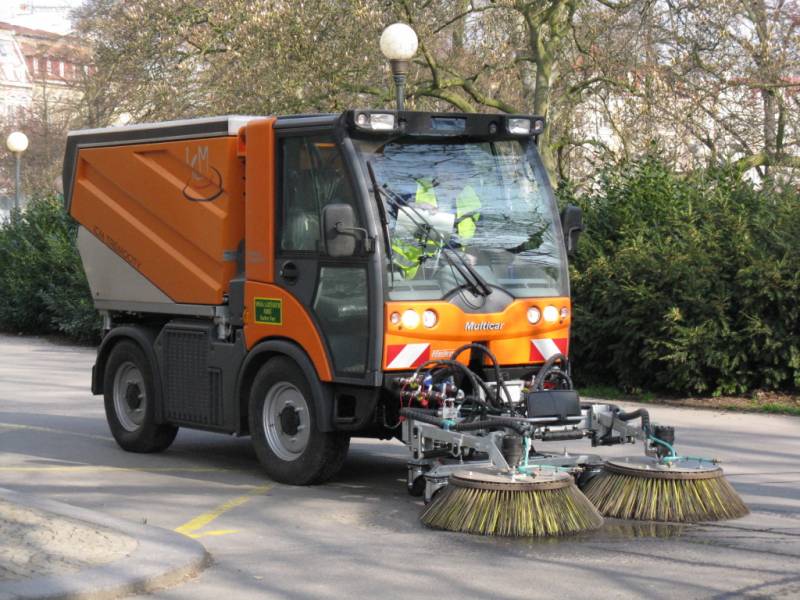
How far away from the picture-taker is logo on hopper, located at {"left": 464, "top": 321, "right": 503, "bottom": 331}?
9047 mm

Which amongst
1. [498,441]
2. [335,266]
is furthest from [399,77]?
[498,441]

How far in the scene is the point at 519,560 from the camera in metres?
6.95

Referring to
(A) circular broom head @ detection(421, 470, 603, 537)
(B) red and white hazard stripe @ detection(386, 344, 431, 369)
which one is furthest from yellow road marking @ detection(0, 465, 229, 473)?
(A) circular broom head @ detection(421, 470, 603, 537)

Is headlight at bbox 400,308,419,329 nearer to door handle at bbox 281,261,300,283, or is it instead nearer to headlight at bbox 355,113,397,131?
door handle at bbox 281,261,300,283

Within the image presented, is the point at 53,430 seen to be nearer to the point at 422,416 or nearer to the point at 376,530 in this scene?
the point at 422,416

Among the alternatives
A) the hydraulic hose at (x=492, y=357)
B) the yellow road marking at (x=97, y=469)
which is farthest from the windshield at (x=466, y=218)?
the yellow road marking at (x=97, y=469)

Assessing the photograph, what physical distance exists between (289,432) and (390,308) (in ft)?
4.37

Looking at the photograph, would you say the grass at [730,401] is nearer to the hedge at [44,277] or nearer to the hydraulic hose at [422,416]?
the hydraulic hose at [422,416]

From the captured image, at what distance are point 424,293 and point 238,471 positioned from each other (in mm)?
2342

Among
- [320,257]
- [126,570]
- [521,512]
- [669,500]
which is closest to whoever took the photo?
[126,570]

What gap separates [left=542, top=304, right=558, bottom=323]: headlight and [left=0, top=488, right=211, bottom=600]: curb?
3295 mm

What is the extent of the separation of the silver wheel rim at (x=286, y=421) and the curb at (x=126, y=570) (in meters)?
1.92

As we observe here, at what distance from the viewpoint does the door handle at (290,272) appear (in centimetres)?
930

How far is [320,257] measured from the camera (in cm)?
910
